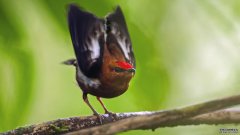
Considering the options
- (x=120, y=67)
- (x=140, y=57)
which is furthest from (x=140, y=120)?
(x=140, y=57)

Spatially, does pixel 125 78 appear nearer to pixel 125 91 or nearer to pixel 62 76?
pixel 125 91

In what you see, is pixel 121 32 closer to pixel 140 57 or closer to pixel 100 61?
pixel 100 61

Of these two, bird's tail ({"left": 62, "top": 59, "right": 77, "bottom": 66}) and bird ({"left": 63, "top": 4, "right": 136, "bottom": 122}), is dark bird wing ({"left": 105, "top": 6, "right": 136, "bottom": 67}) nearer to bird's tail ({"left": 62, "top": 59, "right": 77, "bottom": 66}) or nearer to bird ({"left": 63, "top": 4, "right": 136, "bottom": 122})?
bird ({"left": 63, "top": 4, "right": 136, "bottom": 122})

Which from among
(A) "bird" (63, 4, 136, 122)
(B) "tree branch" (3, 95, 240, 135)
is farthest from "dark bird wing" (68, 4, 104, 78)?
(B) "tree branch" (3, 95, 240, 135)

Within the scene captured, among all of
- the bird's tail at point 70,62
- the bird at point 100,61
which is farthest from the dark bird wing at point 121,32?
the bird's tail at point 70,62

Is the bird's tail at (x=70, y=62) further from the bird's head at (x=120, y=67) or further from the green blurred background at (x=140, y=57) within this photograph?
the bird's head at (x=120, y=67)

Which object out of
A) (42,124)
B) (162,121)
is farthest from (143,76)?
(42,124)
